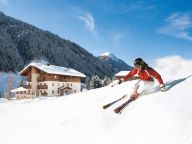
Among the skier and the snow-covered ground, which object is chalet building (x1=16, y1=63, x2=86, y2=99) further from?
the skier

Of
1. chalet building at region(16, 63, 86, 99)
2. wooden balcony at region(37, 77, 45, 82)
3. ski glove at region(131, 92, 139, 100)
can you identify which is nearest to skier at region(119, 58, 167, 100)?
ski glove at region(131, 92, 139, 100)

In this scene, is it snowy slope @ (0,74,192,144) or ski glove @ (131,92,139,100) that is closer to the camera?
snowy slope @ (0,74,192,144)

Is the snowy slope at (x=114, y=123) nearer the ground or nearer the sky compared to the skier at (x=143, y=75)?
nearer the ground

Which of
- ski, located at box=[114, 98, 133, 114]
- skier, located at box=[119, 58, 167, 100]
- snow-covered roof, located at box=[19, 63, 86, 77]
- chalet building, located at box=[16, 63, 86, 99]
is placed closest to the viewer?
ski, located at box=[114, 98, 133, 114]

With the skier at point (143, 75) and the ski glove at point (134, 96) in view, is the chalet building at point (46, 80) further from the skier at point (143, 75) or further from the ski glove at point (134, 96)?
the ski glove at point (134, 96)

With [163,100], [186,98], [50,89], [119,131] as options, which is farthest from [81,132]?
[50,89]

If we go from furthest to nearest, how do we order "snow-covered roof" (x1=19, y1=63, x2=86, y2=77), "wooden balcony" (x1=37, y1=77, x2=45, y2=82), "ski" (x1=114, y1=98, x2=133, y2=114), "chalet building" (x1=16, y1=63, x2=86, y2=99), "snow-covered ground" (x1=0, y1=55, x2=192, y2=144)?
1. "wooden balcony" (x1=37, y1=77, x2=45, y2=82)
2. "chalet building" (x1=16, y1=63, x2=86, y2=99)
3. "snow-covered roof" (x1=19, y1=63, x2=86, y2=77)
4. "ski" (x1=114, y1=98, x2=133, y2=114)
5. "snow-covered ground" (x1=0, y1=55, x2=192, y2=144)

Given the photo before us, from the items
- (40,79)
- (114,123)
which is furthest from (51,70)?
(114,123)

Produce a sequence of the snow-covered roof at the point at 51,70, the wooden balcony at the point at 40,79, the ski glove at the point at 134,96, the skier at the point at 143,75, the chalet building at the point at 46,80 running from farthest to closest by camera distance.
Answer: the wooden balcony at the point at 40,79
the chalet building at the point at 46,80
the snow-covered roof at the point at 51,70
the skier at the point at 143,75
the ski glove at the point at 134,96

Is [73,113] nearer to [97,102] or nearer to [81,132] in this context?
[97,102]

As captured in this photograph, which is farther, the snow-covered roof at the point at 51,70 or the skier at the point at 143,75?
the snow-covered roof at the point at 51,70

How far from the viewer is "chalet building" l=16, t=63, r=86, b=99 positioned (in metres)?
78.9

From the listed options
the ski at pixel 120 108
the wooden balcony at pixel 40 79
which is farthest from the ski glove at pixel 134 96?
the wooden balcony at pixel 40 79

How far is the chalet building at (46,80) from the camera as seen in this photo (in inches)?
3108
